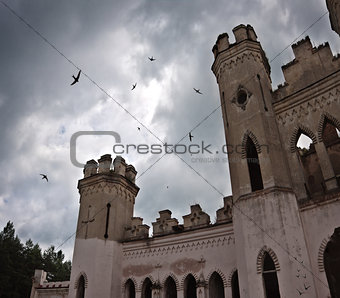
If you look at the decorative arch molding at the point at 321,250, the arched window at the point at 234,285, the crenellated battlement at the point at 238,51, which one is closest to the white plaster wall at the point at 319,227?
the decorative arch molding at the point at 321,250

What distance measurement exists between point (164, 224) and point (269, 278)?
5.64 meters

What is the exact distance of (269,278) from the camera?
40.8 feet

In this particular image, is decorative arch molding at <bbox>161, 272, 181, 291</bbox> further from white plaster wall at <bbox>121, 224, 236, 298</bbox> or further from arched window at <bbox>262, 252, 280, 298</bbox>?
arched window at <bbox>262, 252, 280, 298</bbox>

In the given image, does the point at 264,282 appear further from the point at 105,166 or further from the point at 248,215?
the point at 105,166

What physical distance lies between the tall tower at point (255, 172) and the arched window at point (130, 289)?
22.6 ft

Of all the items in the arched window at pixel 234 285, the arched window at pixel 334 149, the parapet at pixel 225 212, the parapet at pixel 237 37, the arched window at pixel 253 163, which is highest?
the parapet at pixel 237 37

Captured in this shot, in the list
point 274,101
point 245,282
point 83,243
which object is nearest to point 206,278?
point 245,282

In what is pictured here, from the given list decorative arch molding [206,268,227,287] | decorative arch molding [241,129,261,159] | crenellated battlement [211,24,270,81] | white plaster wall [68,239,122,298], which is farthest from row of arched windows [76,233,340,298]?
crenellated battlement [211,24,270,81]

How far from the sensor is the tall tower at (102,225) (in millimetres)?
15031

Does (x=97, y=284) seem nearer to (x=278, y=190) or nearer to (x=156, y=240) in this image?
(x=156, y=240)

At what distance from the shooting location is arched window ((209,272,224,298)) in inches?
523

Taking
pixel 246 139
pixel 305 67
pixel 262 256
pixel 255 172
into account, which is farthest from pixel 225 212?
pixel 305 67

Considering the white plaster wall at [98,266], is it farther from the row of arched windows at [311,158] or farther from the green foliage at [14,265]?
the green foliage at [14,265]

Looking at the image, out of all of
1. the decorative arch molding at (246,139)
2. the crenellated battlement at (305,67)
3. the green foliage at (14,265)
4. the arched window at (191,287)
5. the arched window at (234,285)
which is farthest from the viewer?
the green foliage at (14,265)
